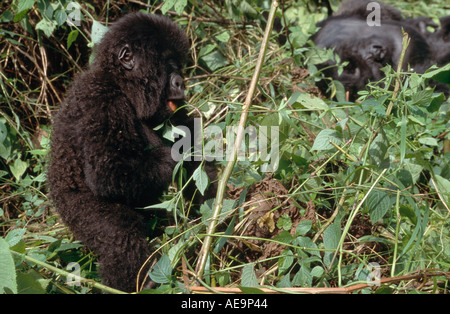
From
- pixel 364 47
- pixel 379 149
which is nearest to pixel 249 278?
pixel 379 149

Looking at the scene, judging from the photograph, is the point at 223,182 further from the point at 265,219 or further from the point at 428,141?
the point at 428,141

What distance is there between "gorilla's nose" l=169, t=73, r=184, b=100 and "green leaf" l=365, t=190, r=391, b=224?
1.22 m

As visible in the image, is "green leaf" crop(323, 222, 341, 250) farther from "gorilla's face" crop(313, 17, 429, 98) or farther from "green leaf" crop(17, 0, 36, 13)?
"green leaf" crop(17, 0, 36, 13)

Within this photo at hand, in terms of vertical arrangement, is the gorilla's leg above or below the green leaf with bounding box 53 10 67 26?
below

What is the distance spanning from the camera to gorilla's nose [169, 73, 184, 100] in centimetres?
279

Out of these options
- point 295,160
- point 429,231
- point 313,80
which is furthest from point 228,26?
point 429,231

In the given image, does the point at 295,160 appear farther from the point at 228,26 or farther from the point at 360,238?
the point at 228,26

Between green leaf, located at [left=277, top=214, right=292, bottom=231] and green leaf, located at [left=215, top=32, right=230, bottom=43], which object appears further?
green leaf, located at [left=215, top=32, right=230, bottom=43]

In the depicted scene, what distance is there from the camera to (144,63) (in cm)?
271

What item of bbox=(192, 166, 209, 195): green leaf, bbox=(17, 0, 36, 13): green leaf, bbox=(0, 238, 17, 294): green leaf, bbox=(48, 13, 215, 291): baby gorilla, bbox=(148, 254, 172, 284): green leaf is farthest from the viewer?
bbox=(17, 0, 36, 13): green leaf

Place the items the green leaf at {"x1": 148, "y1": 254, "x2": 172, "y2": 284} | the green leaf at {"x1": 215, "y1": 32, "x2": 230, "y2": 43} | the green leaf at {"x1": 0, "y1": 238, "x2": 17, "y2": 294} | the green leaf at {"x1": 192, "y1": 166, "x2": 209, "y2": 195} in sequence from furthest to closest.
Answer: the green leaf at {"x1": 215, "y1": 32, "x2": 230, "y2": 43} < the green leaf at {"x1": 192, "y1": 166, "x2": 209, "y2": 195} < the green leaf at {"x1": 148, "y1": 254, "x2": 172, "y2": 284} < the green leaf at {"x1": 0, "y1": 238, "x2": 17, "y2": 294}

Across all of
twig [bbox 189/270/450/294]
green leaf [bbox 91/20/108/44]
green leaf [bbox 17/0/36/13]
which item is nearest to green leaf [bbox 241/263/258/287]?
twig [bbox 189/270/450/294]

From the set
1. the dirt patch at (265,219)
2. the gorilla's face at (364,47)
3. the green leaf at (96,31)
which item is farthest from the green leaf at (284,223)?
the gorilla's face at (364,47)
